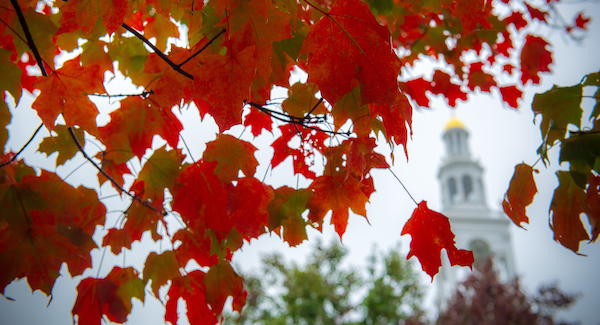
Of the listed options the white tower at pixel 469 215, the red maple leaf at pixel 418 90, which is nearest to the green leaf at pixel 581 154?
the red maple leaf at pixel 418 90

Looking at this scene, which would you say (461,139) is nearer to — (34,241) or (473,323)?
(473,323)

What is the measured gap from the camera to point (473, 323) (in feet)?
40.4

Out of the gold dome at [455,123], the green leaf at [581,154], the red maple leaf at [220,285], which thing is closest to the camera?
the green leaf at [581,154]

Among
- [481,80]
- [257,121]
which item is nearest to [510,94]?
[481,80]

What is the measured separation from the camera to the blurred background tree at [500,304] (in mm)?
12289

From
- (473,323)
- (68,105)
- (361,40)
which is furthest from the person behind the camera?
(473,323)

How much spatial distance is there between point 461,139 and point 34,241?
25938 millimetres

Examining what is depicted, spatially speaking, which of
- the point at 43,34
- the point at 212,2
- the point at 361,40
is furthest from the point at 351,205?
the point at 43,34

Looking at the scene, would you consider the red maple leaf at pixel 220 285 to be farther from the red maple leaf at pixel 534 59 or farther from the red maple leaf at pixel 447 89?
the red maple leaf at pixel 534 59

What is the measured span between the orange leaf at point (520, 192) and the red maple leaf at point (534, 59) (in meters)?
2.30

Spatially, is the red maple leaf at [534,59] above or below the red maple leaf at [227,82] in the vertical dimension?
above

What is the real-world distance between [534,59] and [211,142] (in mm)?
3067

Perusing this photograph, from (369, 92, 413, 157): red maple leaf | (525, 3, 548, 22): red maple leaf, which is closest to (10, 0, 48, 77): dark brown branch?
(369, 92, 413, 157): red maple leaf

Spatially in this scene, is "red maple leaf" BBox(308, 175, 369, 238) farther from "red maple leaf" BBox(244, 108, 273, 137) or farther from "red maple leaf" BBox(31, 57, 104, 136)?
"red maple leaf" BBox(31, 57, 104, 136)
